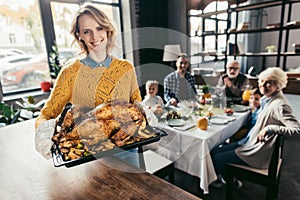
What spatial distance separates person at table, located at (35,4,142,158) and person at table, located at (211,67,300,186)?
3.73 ft


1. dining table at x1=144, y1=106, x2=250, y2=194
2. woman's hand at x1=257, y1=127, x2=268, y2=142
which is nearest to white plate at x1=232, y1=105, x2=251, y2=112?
dining table at x1=144, y1=106, x2=250, y2=194

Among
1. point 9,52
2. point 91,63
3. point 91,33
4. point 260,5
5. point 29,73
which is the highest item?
point 260,5

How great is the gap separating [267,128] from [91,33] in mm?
1365

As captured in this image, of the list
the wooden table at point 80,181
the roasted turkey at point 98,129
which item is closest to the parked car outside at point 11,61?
the wooden table at point 80,181

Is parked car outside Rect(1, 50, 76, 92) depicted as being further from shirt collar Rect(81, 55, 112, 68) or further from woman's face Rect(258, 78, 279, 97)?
woman's face Rect(258, 78, 279, 97)

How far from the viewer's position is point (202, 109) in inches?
83.8

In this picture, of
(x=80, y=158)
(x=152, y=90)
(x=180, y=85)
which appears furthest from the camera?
(x=180, y=85)

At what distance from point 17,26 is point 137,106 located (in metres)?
2.89

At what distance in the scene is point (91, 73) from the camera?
2.67 feet

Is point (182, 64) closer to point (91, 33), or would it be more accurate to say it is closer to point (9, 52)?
point (91, 33)

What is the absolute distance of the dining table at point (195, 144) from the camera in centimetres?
151

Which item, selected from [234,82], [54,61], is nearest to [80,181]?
[234,82]

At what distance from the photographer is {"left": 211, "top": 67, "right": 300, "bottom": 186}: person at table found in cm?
145

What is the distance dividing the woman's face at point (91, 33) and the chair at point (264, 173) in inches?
51.3
